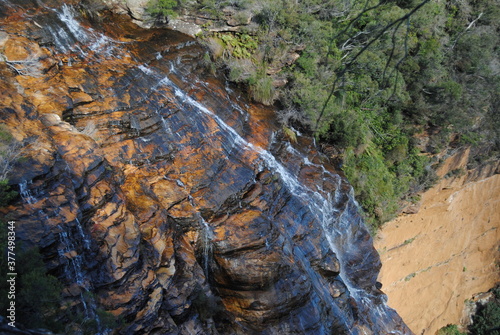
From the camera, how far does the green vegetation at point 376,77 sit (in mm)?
12719

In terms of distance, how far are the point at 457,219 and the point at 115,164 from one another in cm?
1725

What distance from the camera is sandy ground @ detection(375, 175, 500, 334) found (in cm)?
1580

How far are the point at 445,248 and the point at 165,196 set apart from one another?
15844 mm

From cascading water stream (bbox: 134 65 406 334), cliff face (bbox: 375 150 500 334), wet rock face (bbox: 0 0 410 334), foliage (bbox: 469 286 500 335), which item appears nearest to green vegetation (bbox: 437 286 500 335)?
foliage (bbox: 469 286 500 335)

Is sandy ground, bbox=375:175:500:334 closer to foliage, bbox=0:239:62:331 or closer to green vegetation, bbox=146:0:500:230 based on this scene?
green vegetation, bbox=146:0:500:230

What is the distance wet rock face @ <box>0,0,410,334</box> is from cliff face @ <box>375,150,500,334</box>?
16.9ft

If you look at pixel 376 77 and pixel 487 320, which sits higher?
pixel 376 77

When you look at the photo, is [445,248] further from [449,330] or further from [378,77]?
[378,77]

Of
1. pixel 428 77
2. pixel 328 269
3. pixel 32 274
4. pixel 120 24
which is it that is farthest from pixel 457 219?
pixel 32 274

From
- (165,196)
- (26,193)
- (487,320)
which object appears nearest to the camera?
(26,193)

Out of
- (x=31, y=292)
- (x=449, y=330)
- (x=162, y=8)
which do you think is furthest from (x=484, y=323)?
(x=31, y=292)

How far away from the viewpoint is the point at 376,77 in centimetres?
1480

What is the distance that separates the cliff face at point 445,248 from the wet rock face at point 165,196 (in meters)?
5.15

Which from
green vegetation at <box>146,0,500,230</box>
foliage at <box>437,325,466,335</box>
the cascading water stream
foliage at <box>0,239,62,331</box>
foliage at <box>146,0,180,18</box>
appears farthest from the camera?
foliage at <box>437,325,466,335</box>
